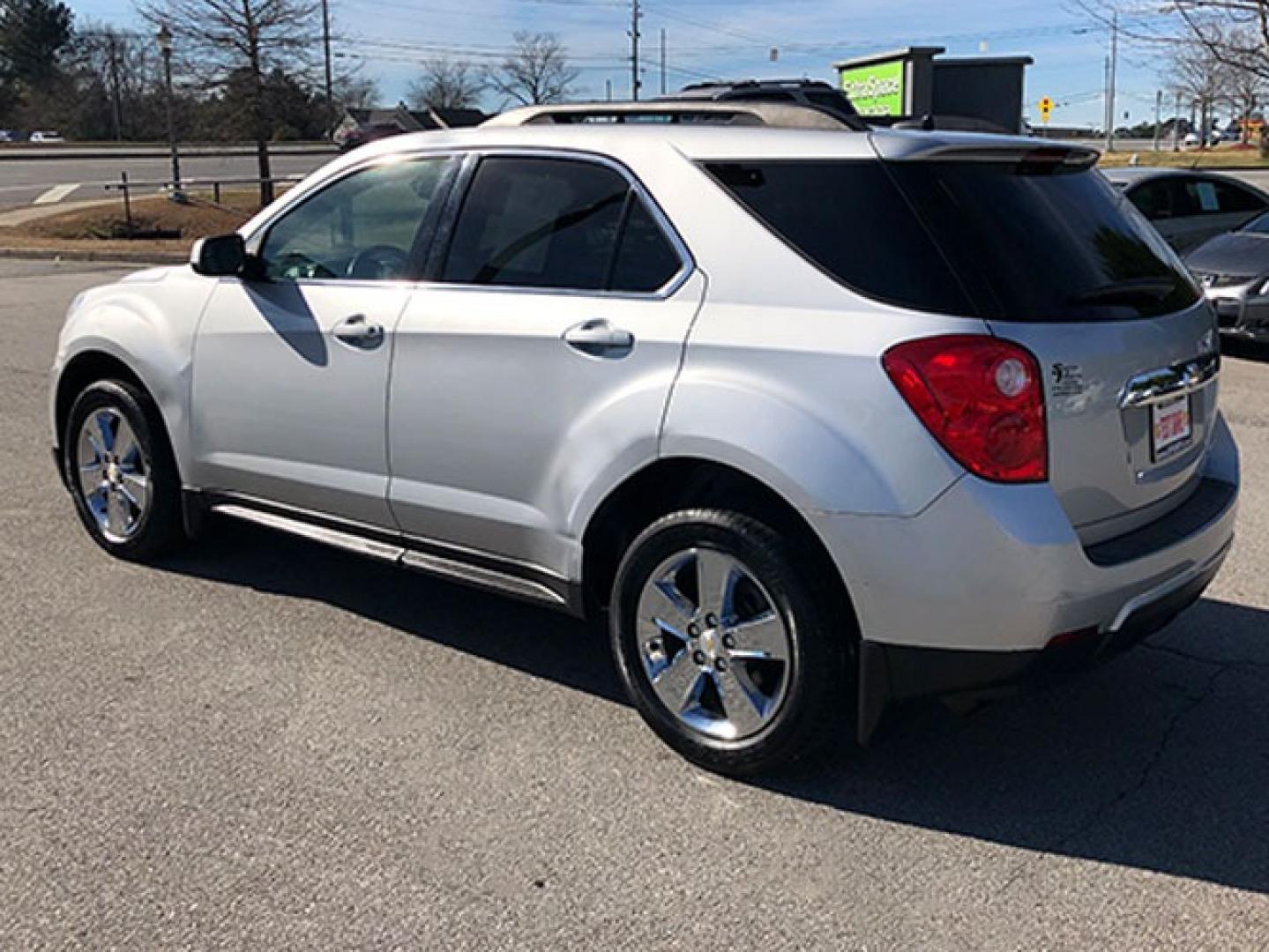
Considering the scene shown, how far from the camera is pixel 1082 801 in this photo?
3.37 m

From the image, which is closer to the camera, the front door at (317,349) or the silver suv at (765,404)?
the silver suv at (765,404)

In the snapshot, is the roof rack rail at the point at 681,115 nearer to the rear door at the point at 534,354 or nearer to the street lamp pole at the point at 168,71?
the rear door at the point at 534,354

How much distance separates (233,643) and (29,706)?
71 centimetres

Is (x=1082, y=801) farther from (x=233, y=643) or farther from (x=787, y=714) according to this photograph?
(x=233, y=643)

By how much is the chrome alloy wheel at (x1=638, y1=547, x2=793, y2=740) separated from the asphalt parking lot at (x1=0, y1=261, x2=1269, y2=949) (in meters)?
0.19

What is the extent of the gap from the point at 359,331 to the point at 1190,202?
11.6 meters

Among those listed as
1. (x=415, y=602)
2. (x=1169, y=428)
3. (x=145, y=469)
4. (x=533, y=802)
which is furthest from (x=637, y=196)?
(x=145, y=469)

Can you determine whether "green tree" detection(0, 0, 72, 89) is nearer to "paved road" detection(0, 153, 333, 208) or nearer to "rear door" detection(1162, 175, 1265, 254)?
"paved road" detection(0, 153, 333, 208)

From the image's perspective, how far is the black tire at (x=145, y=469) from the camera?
4973 millimetres

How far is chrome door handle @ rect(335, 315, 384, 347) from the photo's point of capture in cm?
411

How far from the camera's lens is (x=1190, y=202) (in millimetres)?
13188

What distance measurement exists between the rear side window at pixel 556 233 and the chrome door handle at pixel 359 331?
0.31 m

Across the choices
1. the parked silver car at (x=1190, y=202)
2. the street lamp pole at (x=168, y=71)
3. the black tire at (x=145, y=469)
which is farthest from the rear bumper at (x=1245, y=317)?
the street lamp pole at (x=168, y=71)

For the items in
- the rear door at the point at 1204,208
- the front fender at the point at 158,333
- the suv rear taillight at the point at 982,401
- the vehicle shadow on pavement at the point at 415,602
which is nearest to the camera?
the suv rear taillight at the point at 982,401
